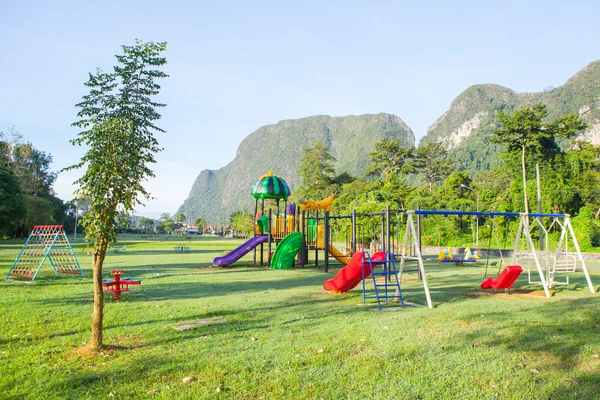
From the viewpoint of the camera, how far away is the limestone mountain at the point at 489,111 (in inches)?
4592

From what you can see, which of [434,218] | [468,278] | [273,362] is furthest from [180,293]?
[434,218]

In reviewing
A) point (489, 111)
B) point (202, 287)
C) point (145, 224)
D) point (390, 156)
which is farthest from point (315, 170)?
point (489, 111)

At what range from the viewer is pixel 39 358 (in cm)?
543

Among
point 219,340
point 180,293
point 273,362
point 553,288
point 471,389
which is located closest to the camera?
point 471,389

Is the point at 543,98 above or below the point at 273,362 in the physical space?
above

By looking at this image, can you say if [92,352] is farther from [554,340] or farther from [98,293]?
[554,340]

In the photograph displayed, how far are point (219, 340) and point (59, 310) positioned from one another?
436 cm

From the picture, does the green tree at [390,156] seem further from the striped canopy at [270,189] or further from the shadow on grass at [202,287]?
the shadow on grass at [202,287]

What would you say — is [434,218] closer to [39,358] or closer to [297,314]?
[297,314]

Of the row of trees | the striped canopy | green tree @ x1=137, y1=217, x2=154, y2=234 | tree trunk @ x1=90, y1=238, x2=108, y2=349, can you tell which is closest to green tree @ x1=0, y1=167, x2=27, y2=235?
the row of trees

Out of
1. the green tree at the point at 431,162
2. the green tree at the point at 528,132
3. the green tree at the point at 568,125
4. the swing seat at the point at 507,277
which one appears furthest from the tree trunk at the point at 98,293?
the green tree at the point at 431,162

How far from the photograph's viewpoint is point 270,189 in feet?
73.0

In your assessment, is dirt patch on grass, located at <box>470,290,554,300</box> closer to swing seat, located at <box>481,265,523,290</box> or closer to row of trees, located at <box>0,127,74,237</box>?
swing seat, located at <box>481,265,523,290</box>

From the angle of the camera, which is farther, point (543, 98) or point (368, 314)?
point (543, 98)
